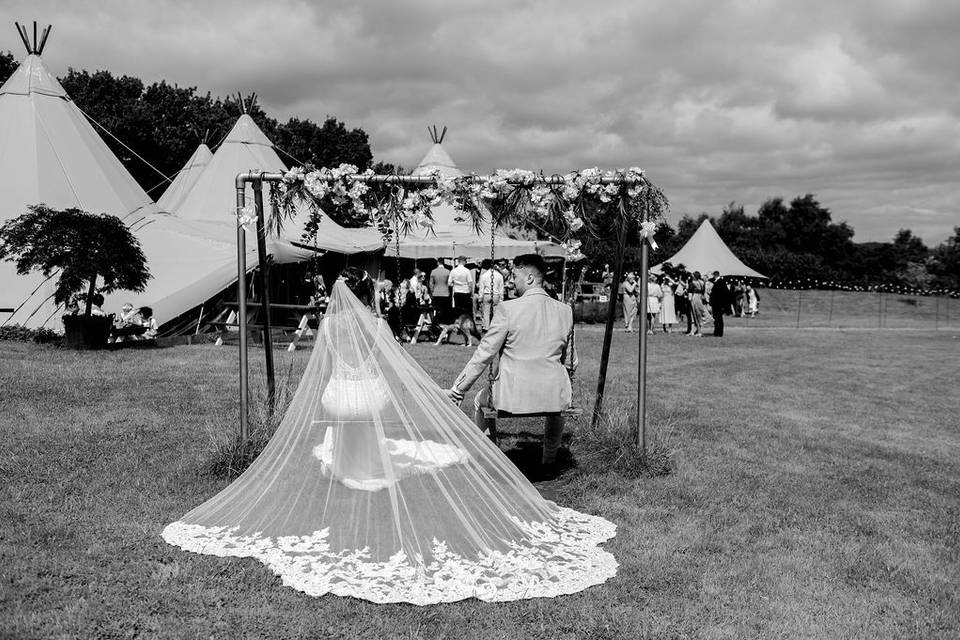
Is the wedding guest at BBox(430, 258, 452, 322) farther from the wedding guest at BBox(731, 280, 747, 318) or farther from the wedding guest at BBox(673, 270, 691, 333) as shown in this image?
the wedding guest at BBox(731, 280, 747, 318)

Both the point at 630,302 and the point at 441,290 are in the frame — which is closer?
the point at 441,290

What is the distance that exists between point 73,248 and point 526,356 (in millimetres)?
10576

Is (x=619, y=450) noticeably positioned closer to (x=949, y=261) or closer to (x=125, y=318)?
(x=125, y=318)

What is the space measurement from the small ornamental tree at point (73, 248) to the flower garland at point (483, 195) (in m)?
8.49

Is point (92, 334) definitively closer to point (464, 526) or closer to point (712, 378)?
point (712, 378)

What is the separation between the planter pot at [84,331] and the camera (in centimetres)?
1394

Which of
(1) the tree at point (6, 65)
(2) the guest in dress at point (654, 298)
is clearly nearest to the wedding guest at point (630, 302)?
(2) the guest in dress at point (654, 298)

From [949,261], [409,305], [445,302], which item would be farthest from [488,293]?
[949,261]

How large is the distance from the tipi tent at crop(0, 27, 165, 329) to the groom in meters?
13.5

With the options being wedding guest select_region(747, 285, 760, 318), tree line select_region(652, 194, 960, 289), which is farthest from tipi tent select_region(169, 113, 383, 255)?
tree line select_region(652, 194, 960, 289)

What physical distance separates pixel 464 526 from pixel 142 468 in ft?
10.1

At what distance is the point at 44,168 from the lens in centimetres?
1769

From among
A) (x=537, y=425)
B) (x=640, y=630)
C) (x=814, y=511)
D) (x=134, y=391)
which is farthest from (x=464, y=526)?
(x=134, y=391)

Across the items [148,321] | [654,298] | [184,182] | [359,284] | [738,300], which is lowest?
[148,321]
